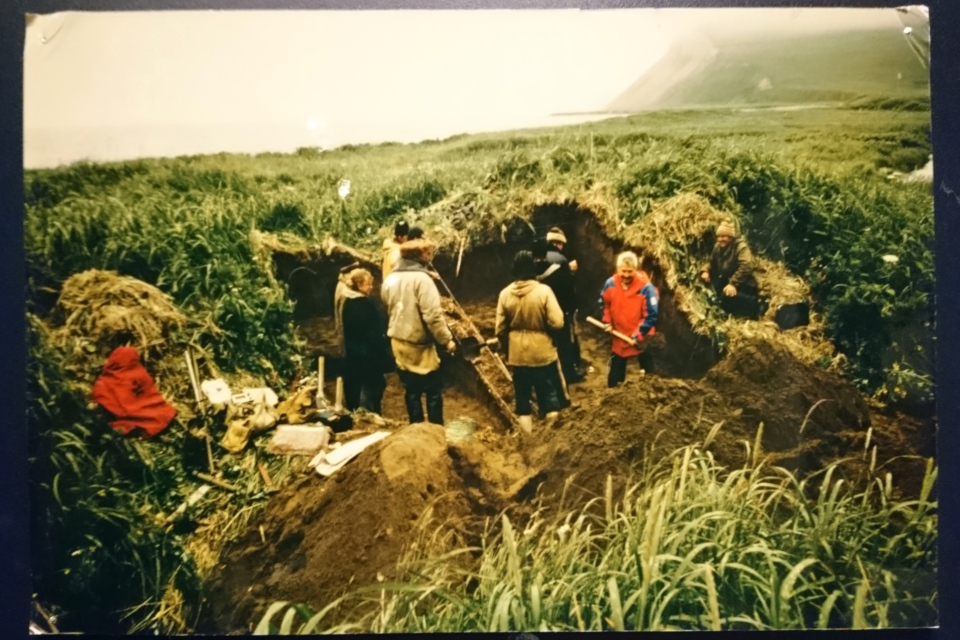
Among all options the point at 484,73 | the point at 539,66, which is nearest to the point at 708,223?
the point at 539,66

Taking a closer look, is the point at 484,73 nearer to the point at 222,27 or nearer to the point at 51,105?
the point at 222,27

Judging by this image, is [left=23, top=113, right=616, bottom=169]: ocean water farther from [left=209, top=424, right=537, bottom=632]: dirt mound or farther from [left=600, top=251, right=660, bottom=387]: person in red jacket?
[left=209, top=424, right=537, bottom=632]: dirt mound

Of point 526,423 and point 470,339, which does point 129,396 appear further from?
point 526,423

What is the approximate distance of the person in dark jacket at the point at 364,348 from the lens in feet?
5.38

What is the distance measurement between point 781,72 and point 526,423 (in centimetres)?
114

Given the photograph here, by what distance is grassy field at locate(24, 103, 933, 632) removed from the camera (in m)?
1.60

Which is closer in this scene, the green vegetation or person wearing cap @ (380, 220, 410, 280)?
the green vegetation

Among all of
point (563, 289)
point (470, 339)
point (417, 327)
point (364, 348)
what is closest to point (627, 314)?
point (563, 289)

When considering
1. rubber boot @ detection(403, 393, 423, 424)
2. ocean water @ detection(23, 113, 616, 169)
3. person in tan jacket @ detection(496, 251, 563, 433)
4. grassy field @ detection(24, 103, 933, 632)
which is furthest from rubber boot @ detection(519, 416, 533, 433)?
ocean water @ detection(23, 113, 616, 169)

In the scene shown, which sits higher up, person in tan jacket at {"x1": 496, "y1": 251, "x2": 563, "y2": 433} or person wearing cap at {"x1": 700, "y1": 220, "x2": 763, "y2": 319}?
person wearing cap at {"x1": 700, "y1": 220, "x2": 763, "y2": 319}

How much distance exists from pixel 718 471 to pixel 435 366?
0.77 m

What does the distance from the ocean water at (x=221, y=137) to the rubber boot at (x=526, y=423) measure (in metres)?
0.75

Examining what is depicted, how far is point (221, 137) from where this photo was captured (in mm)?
1636

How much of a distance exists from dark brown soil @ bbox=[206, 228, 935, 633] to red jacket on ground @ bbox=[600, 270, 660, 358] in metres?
0.04
